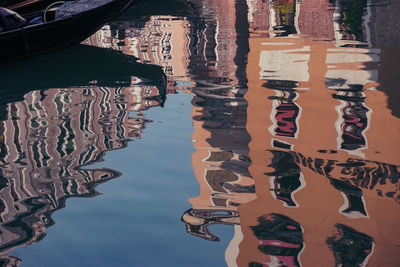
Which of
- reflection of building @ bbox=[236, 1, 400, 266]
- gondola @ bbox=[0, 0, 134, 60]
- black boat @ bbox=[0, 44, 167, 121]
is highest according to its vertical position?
gondola @ bbox=[0, 0, 134, 60]

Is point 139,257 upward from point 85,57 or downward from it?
downward

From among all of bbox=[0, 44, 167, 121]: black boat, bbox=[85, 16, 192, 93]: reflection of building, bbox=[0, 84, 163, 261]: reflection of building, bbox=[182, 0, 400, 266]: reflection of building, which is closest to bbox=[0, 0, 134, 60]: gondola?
bbox=[0, 44, 167, 121]: black boat

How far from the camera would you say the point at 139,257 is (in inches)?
158

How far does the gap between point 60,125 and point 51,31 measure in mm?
3320

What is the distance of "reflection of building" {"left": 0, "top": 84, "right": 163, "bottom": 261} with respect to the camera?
15.4ft

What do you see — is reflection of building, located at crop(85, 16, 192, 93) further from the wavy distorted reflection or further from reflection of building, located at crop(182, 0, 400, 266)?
reflection of building, located at crop(182, 0, 400, 266)

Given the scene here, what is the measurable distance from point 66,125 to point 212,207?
2604 millimetres

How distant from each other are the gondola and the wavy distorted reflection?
242 mm

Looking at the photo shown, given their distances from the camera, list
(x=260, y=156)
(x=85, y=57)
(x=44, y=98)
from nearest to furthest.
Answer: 1. (x=260, y=156)
2. (x=44, y=98)
3. (x=85, y=57)

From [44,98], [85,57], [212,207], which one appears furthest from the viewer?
[85,57]

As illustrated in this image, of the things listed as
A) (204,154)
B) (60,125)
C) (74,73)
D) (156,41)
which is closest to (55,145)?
(60,125)

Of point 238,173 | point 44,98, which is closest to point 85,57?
point 44,98

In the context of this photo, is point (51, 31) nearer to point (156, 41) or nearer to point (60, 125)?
point (156, 41)

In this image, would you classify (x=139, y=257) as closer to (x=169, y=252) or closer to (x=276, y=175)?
(x=169, y=252)
